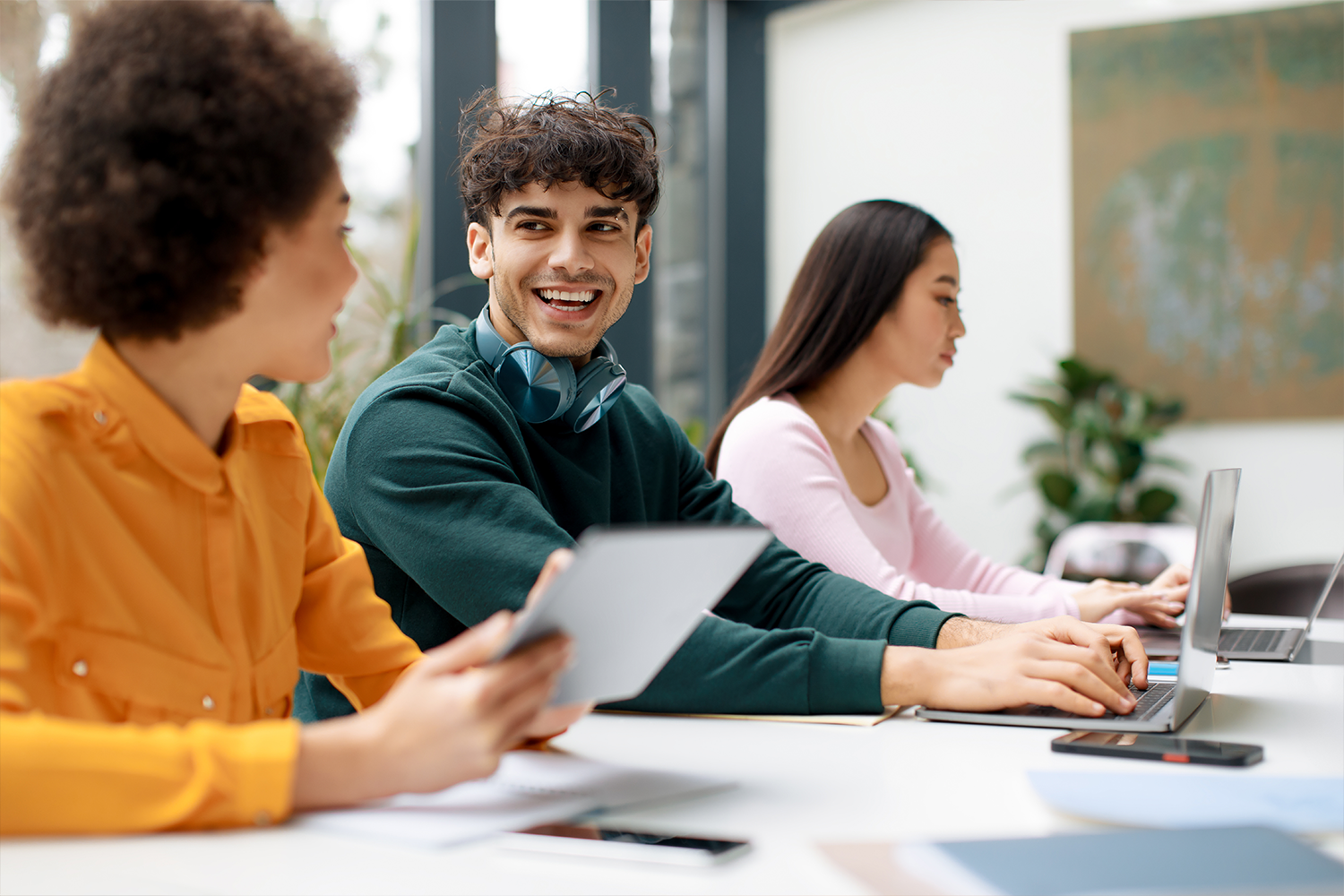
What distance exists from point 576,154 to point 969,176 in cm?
398

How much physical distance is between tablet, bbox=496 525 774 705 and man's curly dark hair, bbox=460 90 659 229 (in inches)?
35.3

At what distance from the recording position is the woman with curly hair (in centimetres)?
78

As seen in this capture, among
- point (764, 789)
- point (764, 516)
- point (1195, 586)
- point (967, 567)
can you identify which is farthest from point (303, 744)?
point (967, 567)

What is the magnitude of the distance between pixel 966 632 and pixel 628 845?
81 cm

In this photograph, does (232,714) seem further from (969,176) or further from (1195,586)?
(969,176)

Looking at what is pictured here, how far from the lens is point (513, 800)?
89 centimetres

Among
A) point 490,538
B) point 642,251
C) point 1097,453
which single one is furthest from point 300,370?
point 1097,453

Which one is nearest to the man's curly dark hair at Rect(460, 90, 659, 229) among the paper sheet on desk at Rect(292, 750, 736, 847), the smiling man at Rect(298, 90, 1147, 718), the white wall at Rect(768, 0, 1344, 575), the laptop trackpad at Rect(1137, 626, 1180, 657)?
the smiling man at Rect(298, 90, 1147, 718)

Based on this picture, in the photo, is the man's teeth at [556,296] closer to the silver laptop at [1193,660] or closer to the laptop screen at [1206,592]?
the silver laptop at [1193,660]

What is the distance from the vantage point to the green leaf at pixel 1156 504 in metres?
4.68

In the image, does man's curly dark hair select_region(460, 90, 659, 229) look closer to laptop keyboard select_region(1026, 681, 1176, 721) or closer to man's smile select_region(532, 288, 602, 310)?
man's smile select_region(532, 288, 602, 310)

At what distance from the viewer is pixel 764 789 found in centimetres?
95

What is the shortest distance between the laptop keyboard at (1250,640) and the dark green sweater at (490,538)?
599mm

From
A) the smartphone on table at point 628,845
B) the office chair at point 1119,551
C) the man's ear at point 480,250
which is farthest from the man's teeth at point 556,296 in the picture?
the office chair at point 1119,551
